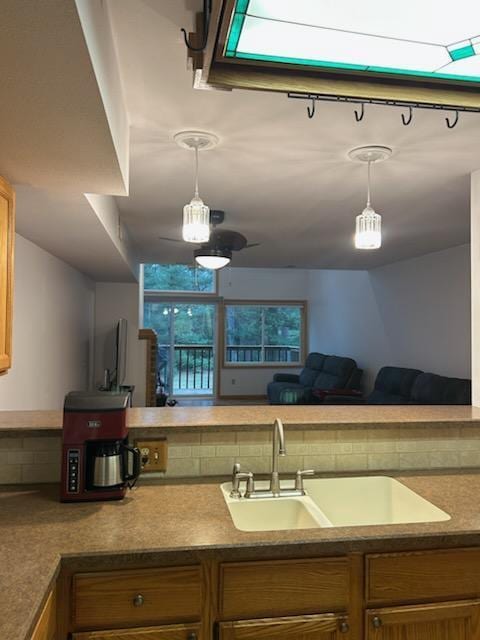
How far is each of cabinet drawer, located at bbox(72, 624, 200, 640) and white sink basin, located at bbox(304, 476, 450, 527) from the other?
71cm

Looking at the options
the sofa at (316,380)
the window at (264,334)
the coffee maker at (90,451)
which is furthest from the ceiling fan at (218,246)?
the window at (264,334)

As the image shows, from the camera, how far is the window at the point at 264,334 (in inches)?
387

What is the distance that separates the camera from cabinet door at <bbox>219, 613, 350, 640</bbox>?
1319mm

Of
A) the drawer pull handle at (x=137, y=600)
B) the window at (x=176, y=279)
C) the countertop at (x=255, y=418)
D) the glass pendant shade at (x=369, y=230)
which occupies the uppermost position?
the window at (x=176, y=279)

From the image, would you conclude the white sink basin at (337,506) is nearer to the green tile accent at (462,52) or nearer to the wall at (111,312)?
the green tile accent at (462,52)

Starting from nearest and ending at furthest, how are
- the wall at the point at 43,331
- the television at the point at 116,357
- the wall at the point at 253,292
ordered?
the wall at the point at 43,331, the television at the point at 116,357, the wall at the point at 253,292

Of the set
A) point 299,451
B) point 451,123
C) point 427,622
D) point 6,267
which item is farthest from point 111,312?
point 427,622

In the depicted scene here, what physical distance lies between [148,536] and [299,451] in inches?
31.6

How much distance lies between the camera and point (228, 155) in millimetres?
2398

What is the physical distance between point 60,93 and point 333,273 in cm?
789

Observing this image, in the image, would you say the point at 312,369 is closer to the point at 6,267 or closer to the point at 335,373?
the point at 335,373

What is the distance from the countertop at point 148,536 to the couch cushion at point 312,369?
661 centimetres

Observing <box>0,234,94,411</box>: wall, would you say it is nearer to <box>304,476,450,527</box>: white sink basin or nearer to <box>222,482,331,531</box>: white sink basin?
<box>222,482,331,531</box>: white sink basin

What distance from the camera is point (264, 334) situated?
999 cm
